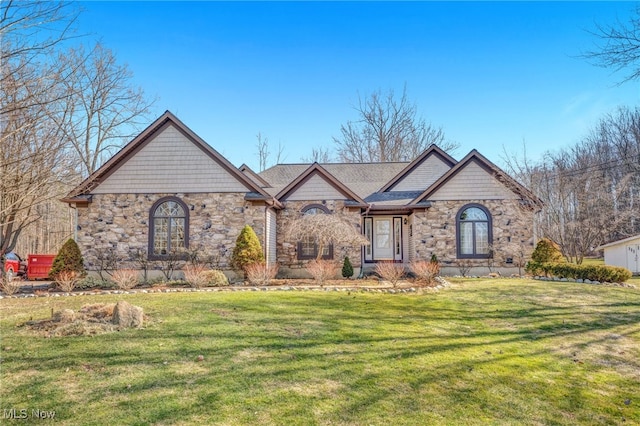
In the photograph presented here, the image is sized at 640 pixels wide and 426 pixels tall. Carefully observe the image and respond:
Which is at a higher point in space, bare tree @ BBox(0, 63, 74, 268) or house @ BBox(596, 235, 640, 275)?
bare tree @ BBox(0, 63, 74, 268)

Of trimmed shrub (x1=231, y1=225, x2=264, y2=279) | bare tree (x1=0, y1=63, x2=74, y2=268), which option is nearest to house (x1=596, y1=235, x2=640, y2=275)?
trimmed shrub (x1=231, y1=225, x2=264, y2=279)

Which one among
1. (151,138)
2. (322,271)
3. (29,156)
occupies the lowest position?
(322,271)

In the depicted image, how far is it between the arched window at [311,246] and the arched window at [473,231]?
5338mm

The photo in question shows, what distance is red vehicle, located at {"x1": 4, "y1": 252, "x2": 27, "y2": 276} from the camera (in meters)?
15.6

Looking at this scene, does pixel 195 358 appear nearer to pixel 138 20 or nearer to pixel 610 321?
pixel 610 321

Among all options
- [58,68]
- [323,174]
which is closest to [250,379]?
[58,68]

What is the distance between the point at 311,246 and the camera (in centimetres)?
1565

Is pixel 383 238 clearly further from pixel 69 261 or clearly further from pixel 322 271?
pixel 69 261

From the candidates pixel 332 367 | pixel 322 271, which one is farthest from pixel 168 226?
pixel 332 367

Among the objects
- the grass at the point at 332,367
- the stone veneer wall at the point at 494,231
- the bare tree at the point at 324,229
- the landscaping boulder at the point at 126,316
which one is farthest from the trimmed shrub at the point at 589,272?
the landscaping boulder at the point at 126,316

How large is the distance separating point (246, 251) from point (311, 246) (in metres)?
3.30

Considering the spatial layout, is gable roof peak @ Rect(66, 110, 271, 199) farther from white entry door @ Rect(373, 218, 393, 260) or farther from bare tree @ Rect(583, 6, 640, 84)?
bare tree @ Rect(583, 6, 640, 84)

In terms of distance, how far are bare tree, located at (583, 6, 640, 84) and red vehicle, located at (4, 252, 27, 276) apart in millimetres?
20378

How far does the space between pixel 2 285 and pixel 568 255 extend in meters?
23.4
